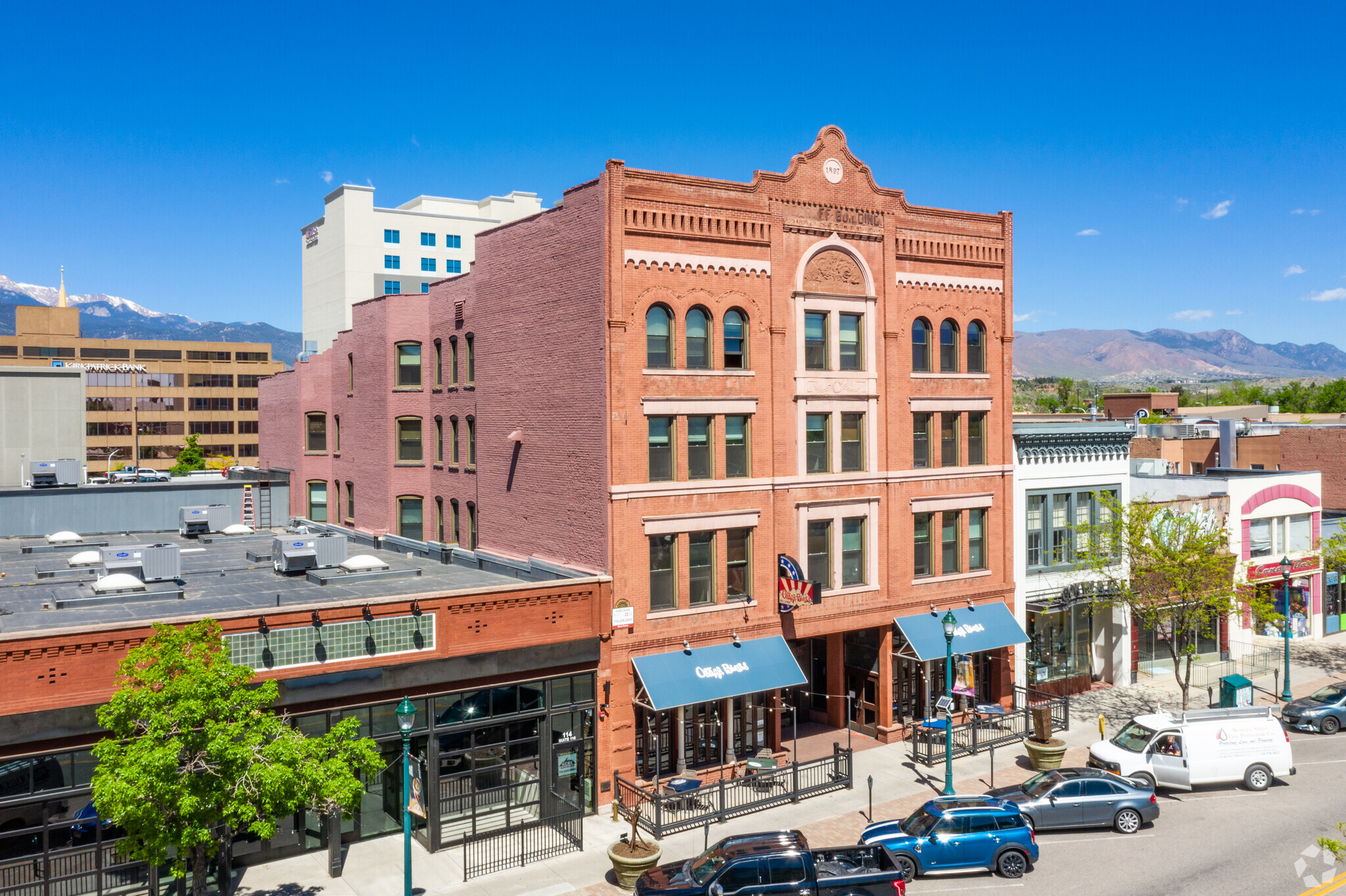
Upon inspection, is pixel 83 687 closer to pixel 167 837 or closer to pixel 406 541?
pixel 167 837

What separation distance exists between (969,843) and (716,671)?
8642 mm

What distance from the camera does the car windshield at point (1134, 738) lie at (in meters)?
29.4

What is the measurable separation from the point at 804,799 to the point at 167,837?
1730 centimetres

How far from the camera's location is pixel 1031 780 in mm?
26781

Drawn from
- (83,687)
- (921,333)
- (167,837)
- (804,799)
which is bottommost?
(804,799)

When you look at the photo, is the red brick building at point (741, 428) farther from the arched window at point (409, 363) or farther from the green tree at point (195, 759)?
the green tree at point (195, 759)

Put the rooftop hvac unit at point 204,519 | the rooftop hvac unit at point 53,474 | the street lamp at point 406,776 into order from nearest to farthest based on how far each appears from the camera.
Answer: the street lamp at point 406,776 < the rooftop hvac unit at point 204,519 < the rooftop hvac unit at point 53,474

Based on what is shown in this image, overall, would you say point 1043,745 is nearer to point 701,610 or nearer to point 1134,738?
point 1134,738

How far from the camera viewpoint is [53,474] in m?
44.3

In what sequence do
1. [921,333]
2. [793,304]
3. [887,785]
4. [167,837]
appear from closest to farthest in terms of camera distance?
1. [167,837]
2. [887,785]
3. [793,304]
4. [921,333]

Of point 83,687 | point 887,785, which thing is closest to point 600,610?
point 887,785

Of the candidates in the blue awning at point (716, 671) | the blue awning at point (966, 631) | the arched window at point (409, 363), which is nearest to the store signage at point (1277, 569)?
the blue awning at point (966, 631)

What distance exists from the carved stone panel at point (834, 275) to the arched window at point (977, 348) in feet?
19.4

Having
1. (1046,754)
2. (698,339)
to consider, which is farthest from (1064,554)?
(698,339)
